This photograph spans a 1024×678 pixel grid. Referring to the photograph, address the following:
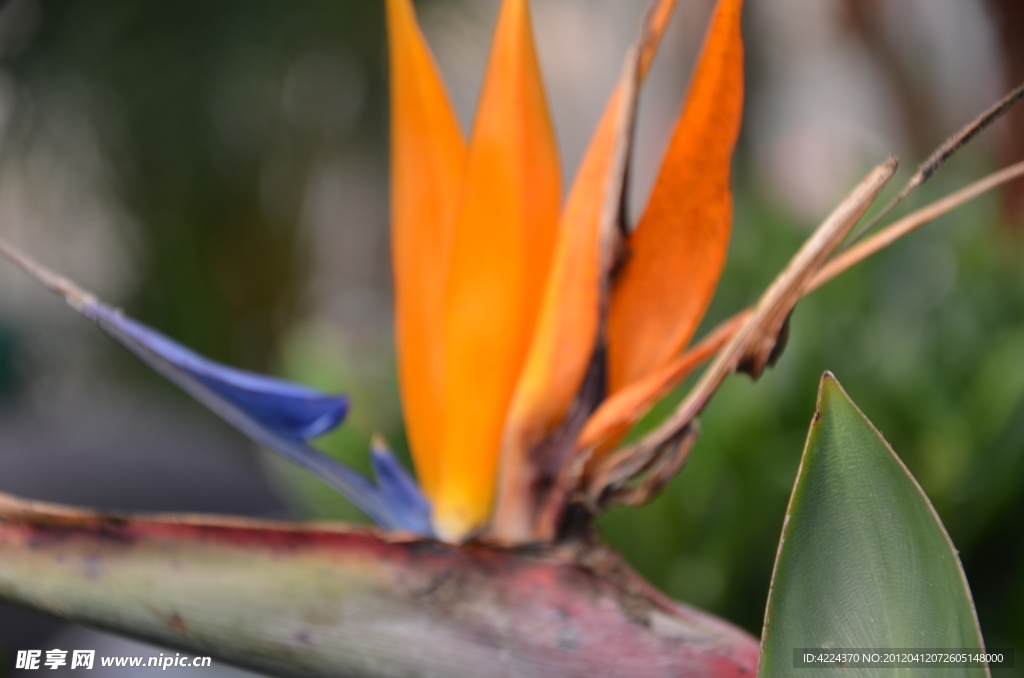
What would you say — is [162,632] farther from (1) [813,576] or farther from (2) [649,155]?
(2) [649,155]

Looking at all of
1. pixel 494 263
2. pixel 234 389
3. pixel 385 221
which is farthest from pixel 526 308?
pixel 385 221

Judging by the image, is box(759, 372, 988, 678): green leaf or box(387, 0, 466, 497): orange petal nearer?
box(759, 372, 988, 678): green leaf

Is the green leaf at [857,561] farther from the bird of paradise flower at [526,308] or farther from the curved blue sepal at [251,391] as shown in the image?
the curved blue sepal at [251,391]

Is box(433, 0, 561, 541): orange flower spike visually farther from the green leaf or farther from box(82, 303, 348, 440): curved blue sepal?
the green leaf

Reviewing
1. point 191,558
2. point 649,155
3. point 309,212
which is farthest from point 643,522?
point 649,155

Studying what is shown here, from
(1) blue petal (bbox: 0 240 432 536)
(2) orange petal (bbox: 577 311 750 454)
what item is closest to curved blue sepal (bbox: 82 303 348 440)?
(1) blue petal (bbox: 0 240 432 536)

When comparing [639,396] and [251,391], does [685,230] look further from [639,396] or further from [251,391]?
[251,391]
